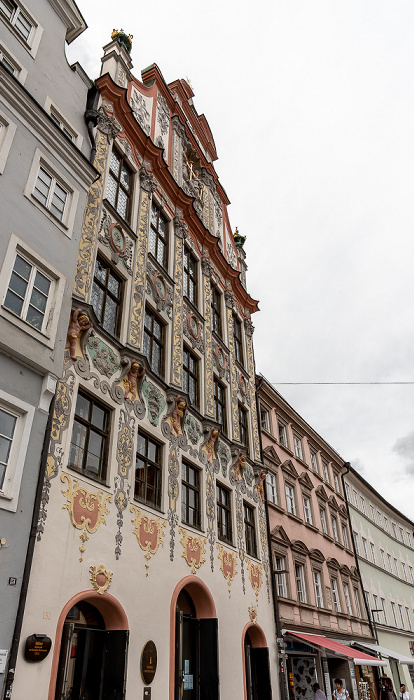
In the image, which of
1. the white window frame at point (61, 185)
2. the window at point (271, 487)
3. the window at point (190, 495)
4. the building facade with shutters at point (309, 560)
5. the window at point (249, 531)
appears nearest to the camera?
the white window frame at point (61, 185)

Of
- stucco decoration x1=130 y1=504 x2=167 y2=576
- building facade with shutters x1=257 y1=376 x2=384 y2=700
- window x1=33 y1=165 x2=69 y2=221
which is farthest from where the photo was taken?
building facade with shutters x1=257 y1=376 x2=384 y2=700

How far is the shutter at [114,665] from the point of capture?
1034 centimetres

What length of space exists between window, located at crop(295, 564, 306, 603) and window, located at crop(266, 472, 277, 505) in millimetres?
3042

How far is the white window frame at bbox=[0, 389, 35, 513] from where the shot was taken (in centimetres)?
841

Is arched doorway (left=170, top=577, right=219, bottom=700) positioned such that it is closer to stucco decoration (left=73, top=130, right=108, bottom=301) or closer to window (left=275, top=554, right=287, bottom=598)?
window (left=275, top=554, right=287, bottom=598)

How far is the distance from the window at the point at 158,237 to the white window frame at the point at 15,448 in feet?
29.5

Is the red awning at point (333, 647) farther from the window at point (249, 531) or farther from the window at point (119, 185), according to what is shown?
the window at point (119, 185)

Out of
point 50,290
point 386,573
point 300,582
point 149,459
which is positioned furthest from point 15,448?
point 386,573

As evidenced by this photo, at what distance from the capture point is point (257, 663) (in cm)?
1717

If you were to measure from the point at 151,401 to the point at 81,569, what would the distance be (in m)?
5.08

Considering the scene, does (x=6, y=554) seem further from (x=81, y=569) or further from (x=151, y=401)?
(x=151, y=401)

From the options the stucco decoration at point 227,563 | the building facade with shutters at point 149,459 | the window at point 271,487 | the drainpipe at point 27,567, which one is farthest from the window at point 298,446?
the drainpipe at point 27,567

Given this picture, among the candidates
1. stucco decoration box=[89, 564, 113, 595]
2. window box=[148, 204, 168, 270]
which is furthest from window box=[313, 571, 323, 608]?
window box=[148, 204, 168, 270]

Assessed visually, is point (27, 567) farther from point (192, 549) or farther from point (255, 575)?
point (255, 575)
